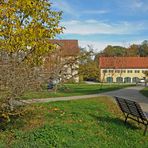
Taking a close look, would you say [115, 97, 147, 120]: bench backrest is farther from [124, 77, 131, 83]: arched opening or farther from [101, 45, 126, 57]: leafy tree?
[101, 45, 126, 57]: leafy tree

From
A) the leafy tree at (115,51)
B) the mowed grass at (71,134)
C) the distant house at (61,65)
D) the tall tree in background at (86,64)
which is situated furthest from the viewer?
the leafy tree at (115,51)

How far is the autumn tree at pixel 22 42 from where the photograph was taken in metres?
8.37

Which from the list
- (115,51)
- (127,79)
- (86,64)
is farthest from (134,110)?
(115,51)

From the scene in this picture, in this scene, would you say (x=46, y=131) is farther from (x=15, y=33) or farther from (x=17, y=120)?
(x=15, y=33)

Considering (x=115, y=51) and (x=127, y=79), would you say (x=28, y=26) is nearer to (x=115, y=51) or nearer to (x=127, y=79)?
(x=127, y=79)

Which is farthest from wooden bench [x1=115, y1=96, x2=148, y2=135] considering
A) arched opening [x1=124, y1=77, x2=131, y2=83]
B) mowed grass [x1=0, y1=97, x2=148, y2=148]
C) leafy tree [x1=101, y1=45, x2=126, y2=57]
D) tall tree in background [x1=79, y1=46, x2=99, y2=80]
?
leafy tree [x1=101, y1=45, x2=126, y2=57]

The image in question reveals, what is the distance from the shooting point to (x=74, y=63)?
1065cm

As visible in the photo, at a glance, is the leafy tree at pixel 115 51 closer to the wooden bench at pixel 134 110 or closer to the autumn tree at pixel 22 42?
A: the autumn tree at pixel 22 42

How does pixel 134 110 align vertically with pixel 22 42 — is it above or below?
below

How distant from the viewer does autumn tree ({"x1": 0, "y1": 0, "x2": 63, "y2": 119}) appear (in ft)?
27.5

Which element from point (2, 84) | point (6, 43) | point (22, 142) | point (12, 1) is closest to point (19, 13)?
point (12, 1)

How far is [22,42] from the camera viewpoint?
1142cm

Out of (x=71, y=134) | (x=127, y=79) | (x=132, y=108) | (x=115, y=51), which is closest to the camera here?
(x=71, y=134)

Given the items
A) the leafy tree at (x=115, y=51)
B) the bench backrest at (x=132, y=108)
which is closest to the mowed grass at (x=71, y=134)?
the bench backrest at (x=132, y=108)
